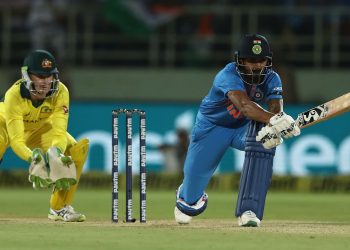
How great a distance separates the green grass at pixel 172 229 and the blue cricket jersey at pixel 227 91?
0.74 metres

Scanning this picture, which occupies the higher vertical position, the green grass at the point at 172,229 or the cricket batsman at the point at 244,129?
the cricket batsman at the point at 244,129

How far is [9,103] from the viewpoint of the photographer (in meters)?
7.97

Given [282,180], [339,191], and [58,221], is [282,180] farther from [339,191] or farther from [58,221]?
[58,221]

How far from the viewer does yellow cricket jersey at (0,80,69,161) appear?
7879mm

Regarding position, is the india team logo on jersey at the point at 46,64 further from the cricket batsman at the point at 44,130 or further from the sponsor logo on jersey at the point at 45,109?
the sponsor logo on jersey at the point at 45,109

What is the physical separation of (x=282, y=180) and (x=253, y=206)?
5711 mm

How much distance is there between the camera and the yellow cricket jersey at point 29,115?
7879 millimetres

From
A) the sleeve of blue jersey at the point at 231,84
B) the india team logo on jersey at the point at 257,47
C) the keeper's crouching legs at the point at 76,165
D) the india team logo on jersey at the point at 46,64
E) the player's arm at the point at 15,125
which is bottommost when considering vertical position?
the keeper's crouching legs at the point at 76,165

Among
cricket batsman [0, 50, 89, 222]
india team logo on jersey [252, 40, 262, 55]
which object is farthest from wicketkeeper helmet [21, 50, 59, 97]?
india team logo on jersey [252, 40, 262, 55]

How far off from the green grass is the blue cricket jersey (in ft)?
2.43

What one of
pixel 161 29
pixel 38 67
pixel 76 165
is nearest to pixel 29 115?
pixel 38 67

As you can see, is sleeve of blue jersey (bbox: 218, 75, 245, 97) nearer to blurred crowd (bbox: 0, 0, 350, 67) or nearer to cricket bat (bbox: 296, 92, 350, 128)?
cricket bat (bbox: 296, 92, 350, 128)

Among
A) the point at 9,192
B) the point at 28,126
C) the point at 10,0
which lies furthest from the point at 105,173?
the point at 28,126

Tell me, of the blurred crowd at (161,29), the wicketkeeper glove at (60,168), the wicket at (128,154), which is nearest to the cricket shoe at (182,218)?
the wicket at (128,154)
